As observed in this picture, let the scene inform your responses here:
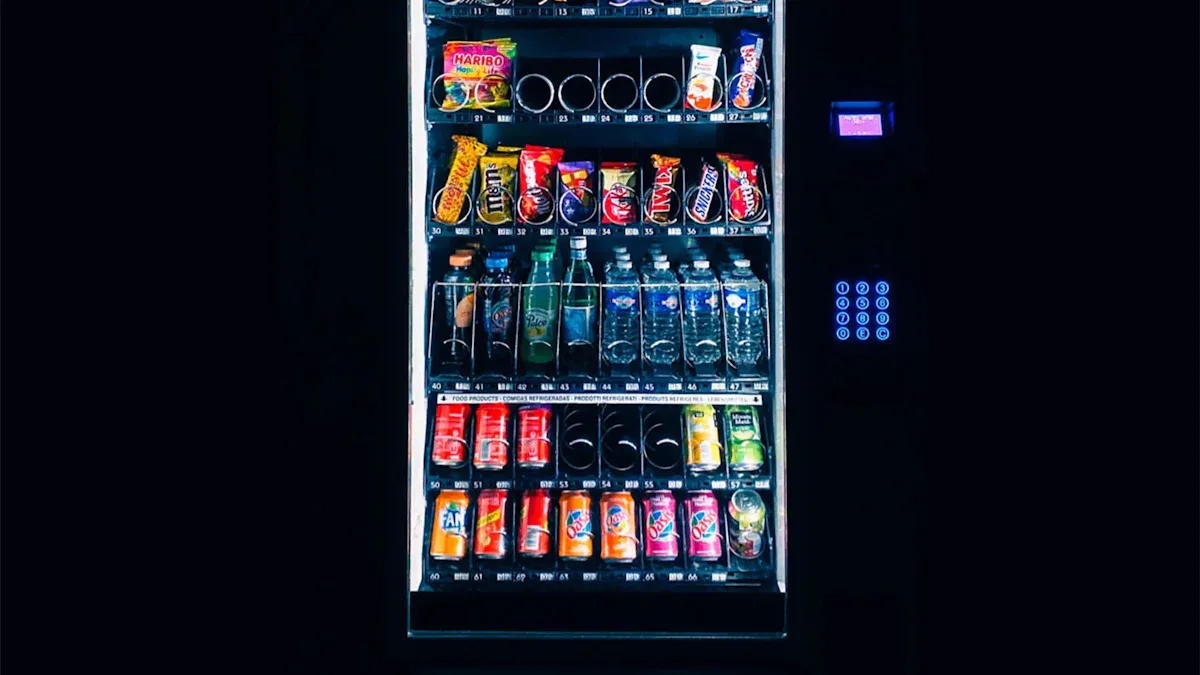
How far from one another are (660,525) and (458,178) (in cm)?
101

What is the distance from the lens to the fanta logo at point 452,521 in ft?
7.91

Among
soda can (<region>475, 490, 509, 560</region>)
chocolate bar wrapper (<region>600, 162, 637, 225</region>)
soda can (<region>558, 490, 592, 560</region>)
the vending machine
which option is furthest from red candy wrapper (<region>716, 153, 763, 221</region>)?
soda can (<region>475, 490, 509, 560</region>)

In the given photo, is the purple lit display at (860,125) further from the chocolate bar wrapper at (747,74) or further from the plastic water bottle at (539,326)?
the plastic water bottle at (539,326)

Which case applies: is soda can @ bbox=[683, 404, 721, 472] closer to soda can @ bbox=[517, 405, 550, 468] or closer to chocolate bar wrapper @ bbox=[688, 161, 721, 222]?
soda can @ bbox=[517, 405, 550, 468]

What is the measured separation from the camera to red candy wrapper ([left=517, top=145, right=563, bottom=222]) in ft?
8.05

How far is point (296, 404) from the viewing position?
7.16 feet

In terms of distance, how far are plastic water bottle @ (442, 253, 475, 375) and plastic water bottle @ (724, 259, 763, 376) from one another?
0.65 metres

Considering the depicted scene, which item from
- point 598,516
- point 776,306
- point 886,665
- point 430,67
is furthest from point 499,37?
point 886,665

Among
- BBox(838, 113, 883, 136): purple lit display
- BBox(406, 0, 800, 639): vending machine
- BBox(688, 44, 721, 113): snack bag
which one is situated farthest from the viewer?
BBox(688, 44, 721, 113): snack bag

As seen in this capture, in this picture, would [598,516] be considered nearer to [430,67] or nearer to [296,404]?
Result: [296,404]

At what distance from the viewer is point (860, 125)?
212cm

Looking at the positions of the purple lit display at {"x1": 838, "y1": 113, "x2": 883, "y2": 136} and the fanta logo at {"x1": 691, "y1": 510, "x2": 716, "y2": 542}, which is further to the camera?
the fanta logo at {"x1": 691, "y1": 510, "x2": 716, "y2": 542}

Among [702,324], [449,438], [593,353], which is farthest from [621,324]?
[449,438]

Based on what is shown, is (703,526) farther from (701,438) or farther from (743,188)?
(743,188)
